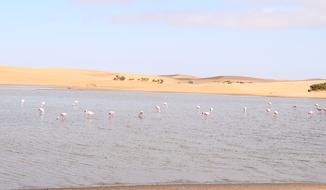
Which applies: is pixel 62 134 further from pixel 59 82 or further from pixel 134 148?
pixel 59 82

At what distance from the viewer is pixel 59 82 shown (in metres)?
106

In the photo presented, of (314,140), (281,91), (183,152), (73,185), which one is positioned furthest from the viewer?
(281,91)

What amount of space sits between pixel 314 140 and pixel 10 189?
1286 centimetres

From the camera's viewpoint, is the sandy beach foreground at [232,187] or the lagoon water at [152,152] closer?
the sandy beach foreground at [232,187]

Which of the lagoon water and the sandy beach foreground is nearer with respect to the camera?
the sandy beach foreground

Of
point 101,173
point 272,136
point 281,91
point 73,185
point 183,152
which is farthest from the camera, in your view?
point 281,91

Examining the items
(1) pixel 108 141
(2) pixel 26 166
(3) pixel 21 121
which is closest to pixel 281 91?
(3) pixel 21 121

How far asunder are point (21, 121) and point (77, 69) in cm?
12078

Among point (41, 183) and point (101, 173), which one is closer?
point (41, 183)

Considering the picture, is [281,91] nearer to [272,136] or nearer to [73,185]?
[272,136]

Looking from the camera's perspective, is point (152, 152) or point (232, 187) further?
point (152, 152)

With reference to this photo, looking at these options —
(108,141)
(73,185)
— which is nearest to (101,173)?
(73,185)

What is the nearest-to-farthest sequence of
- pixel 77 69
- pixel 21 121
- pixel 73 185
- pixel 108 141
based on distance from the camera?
pixel 73 185
pixel 108 141
pixel 21 121
pixel 77 69

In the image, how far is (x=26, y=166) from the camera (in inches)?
544
